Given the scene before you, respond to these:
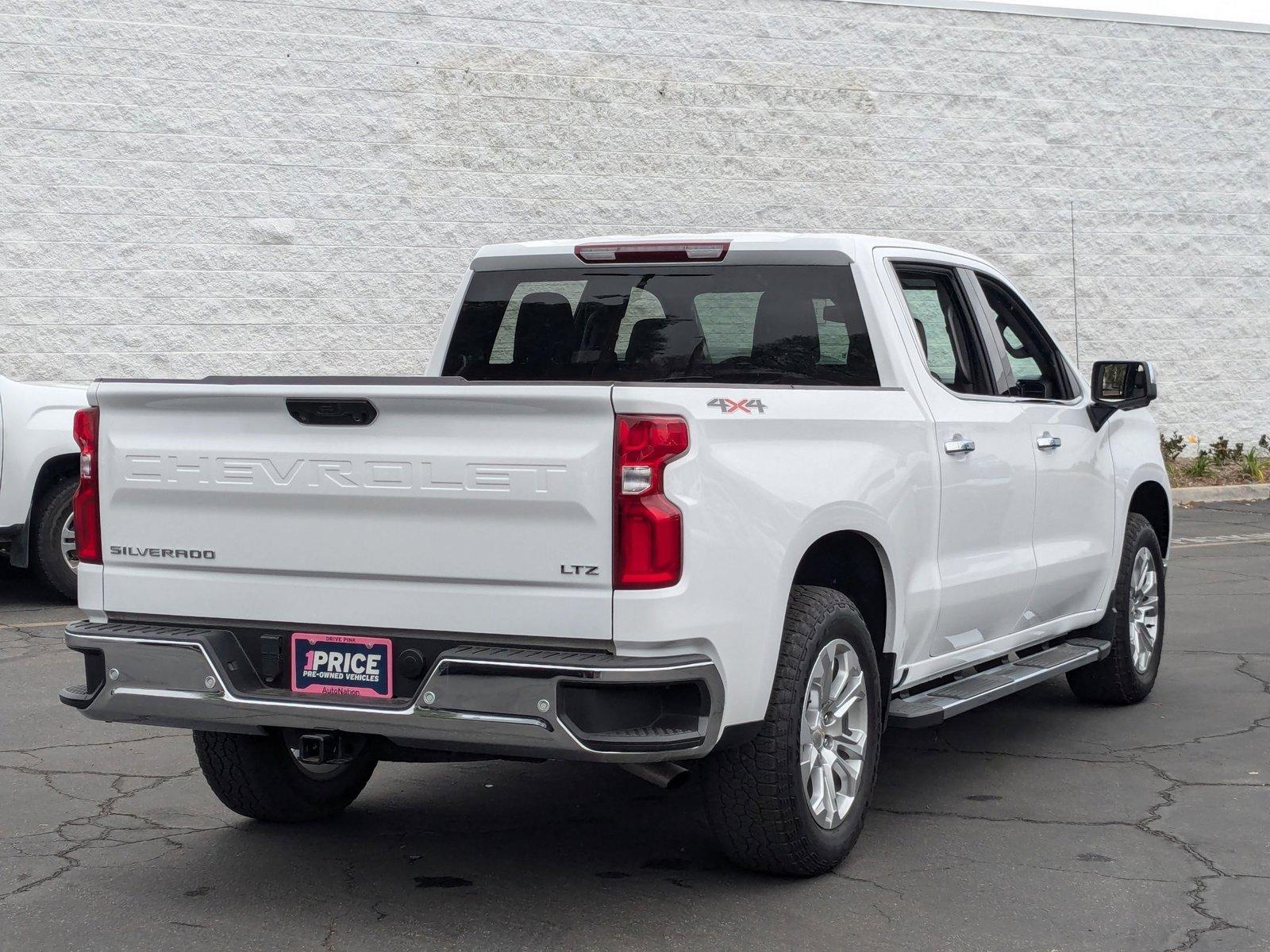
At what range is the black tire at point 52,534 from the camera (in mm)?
10578

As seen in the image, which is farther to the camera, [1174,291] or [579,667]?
[1174,291]

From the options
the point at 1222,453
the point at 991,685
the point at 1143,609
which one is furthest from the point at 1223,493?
the point at 991,685

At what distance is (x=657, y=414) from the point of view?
4168 millimetres

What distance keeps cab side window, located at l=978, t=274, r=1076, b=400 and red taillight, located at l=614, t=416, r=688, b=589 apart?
2726mm

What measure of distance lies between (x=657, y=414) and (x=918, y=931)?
164 cm

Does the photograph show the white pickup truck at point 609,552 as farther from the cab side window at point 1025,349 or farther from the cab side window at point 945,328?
the cab side window at point 1025,349

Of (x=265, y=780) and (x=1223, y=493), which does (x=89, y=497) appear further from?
(x=1223, y=493)

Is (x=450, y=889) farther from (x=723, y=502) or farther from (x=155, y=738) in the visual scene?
(x=155, y=738)

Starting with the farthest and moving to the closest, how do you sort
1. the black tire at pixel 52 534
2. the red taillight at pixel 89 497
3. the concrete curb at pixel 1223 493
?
1. the concrete curb at pixel 1223 493
2. the black tire at pixel 52 534
3. the red taillight at pixel 89 497

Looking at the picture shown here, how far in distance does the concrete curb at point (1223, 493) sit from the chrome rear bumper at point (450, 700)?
1439cm

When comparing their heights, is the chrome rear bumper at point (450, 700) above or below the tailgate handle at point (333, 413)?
below

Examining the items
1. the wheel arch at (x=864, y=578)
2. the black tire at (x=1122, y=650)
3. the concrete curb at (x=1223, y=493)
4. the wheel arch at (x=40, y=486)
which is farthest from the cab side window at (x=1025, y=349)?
the concrete curb at (x=1223, y=493)

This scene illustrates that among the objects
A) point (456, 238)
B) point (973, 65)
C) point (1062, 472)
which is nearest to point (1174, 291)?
point (973, 65)

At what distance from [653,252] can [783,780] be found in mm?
2245
